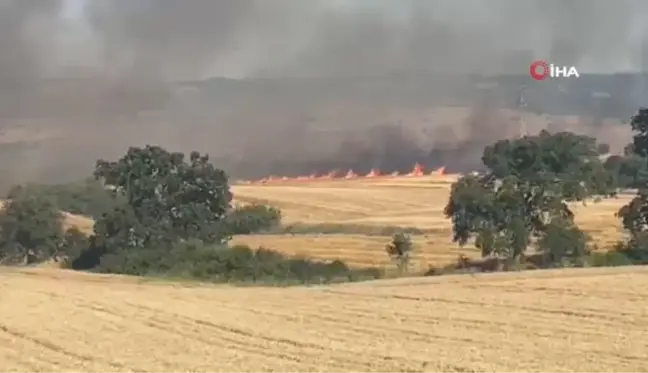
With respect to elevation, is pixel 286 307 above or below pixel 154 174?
below

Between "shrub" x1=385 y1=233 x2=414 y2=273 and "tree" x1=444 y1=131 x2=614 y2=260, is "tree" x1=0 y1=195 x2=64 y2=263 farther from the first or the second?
"tree" x1=444 y1=131 x2=614 y2=260

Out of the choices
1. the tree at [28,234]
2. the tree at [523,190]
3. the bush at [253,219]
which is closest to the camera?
the tree at [523,190]

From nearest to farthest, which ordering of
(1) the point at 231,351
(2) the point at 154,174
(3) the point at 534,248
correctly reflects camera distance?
(1) the point at 231,351 < (3) the point at 534,248 < (2) the point at 154,174

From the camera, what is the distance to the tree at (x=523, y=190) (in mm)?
42769

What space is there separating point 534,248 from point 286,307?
18916 millimetres

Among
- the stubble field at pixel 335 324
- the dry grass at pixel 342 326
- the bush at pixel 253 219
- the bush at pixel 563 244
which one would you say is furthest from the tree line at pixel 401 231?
the dry grass at pixel 342 326

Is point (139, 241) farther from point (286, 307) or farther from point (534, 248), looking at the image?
point (286, 307)

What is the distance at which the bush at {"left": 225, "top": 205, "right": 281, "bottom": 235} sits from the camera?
196 ft

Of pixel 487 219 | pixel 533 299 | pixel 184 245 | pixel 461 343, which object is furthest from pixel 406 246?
pixel 461 343

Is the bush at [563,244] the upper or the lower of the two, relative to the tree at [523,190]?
lower

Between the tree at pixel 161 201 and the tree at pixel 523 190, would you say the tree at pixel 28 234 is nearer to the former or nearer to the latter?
the tree at pixel 161 201

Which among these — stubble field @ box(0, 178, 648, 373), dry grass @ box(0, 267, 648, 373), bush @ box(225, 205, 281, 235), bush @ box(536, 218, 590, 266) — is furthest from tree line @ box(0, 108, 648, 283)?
dry grass @ box(0, 267, 648, 373)

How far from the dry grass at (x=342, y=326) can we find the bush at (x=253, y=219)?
25532 mm

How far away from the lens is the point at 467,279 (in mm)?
33312
